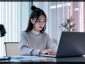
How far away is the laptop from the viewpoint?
1.79m

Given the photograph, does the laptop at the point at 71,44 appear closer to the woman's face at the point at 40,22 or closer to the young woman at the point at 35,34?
the young woman at the point at 35,34

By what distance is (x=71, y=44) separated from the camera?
1850mm

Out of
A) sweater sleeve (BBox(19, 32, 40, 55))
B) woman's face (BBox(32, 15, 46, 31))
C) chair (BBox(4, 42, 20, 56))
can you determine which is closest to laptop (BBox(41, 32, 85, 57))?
sweater sleeve (BBox(19, 32, 40, 55))

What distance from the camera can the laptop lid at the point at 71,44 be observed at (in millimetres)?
1789

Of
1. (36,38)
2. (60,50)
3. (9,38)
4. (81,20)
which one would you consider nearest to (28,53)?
(36,38)

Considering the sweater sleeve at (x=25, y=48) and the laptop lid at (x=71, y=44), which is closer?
the laptop lid at (x=71, y=44)

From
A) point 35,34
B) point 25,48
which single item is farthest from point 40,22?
point 25,48

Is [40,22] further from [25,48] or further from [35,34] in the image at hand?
[25,48]

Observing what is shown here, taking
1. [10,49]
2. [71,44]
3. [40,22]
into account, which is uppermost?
[40,22]

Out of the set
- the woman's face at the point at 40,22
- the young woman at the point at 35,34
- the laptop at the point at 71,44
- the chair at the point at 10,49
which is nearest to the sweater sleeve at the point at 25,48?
the young woman at the point at 35,34

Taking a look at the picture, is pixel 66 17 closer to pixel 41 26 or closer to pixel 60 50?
pixel 41 26

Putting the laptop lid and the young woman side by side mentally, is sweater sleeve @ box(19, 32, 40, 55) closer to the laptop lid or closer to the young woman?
the young woman

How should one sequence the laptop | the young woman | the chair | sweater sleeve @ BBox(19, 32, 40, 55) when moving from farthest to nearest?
the chair, the young woman, sweater sleeve @ BBox(19, 32, 40, 55), the laptop

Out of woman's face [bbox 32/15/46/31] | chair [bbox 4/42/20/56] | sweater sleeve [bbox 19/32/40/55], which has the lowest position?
chair [bbox 4/42/20/56]
